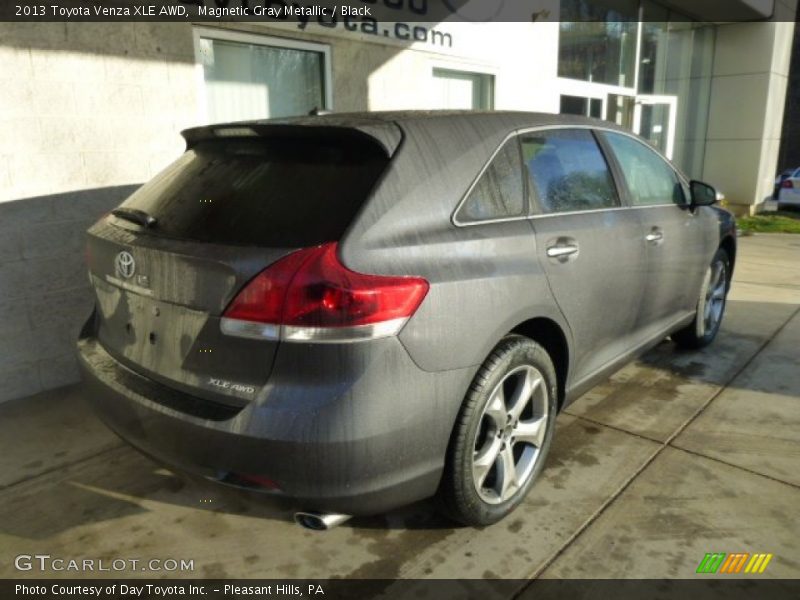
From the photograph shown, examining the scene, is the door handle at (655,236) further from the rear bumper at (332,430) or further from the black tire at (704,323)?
the rear bumper at (332,430)

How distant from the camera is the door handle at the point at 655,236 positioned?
133 inches

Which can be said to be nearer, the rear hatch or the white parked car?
the rear hatch

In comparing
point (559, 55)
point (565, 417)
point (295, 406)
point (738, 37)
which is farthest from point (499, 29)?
point (738, 37)

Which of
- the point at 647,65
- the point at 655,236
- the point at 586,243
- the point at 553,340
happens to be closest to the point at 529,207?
the point at 586,243

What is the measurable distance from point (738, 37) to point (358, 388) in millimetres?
14808

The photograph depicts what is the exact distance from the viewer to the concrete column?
1294 cm

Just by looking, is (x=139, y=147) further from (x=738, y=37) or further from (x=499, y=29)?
(x=738, y=37)

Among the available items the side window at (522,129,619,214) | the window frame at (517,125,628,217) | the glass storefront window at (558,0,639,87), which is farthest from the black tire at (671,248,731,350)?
the glass storefront window at (558,0,639,87)

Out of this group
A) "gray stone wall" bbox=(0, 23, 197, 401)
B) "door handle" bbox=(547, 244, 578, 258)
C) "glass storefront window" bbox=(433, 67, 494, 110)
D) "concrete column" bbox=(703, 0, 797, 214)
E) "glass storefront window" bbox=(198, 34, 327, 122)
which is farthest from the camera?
"concrete column" bbox=(703, 0, 797, 214)

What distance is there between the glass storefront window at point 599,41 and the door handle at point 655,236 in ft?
21.7

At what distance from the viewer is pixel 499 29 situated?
7.27 metres

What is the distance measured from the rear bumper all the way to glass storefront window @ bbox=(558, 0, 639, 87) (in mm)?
8567

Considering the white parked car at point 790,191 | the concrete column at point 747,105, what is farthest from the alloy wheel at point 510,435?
the white parked car at point 790,191

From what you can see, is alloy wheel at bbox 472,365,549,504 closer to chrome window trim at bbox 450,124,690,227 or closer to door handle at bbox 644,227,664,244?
chrome window trim at bbox 450,124,690,227
